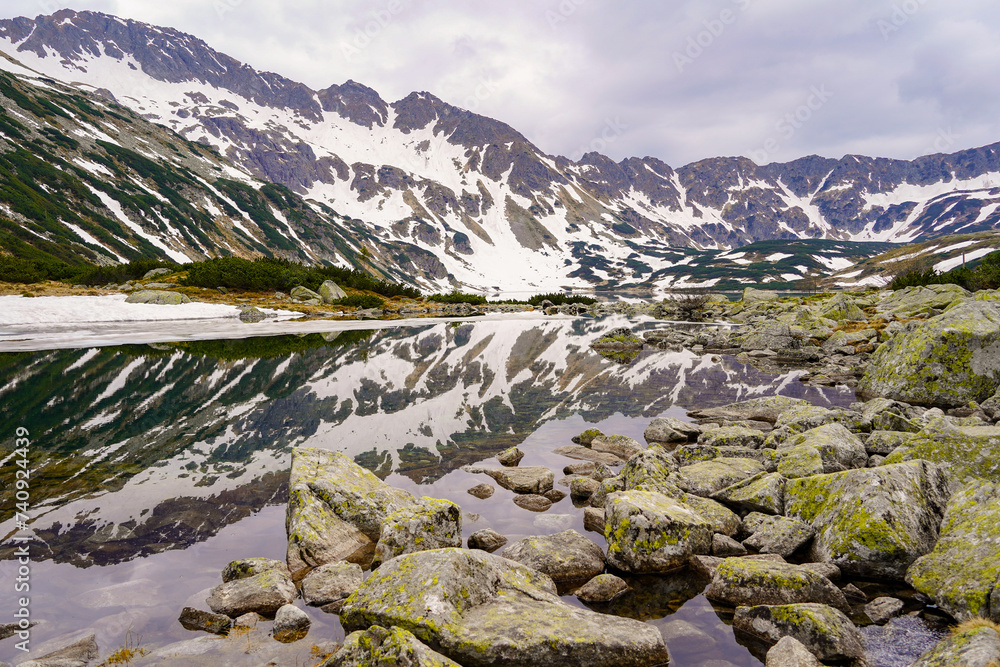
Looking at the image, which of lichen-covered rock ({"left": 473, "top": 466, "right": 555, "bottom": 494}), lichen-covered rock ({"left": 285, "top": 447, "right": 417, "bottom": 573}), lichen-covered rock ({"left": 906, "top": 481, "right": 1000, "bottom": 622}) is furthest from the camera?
lichen-covered rock ({"left": 473, "top": 466, "right": 555, "bottom": 494})

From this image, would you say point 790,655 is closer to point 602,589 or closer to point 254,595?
point 602,589

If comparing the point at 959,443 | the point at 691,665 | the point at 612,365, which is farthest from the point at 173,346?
the point at 959,443

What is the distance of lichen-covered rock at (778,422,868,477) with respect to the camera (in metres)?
10.8

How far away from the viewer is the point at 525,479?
38.0 ft

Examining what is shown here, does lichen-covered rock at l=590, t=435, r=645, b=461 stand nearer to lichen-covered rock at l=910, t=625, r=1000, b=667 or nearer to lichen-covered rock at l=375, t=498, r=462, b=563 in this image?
lichen-covered rock at l=375, t=498, r=462, b=563

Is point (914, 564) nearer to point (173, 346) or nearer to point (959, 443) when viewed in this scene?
point (959, 443)

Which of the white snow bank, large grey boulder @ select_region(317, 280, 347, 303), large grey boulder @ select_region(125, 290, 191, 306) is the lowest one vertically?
the white snow bank

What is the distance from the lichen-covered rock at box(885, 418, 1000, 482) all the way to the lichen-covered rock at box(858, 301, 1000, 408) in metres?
9.59

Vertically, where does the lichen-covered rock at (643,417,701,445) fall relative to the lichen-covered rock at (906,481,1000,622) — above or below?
below

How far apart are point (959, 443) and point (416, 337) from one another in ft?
126

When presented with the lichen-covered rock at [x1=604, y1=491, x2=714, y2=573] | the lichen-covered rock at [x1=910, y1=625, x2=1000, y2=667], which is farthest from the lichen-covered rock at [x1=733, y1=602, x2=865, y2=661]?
the lichen-covered rock at [x1=604, y1=491, x2=714, y2=573]

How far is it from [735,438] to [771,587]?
738 centimetres

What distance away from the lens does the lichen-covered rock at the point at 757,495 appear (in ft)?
31.2

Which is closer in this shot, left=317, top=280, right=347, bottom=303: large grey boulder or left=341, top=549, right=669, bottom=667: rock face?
left=341, top=549, right=669, bottom=667: rock face
